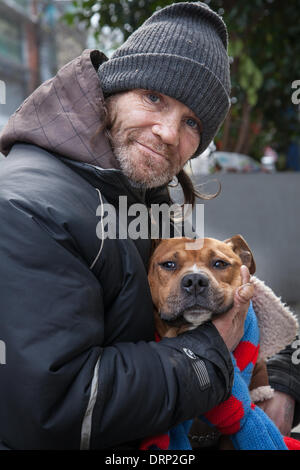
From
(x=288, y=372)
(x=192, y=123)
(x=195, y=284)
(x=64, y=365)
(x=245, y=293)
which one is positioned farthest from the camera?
(x=288, y=372)

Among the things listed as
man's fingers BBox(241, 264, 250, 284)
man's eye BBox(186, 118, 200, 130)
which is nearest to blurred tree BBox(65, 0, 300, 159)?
man's eye BBox(186, 118, 200, 130)

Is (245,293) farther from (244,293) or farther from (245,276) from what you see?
(245,276)

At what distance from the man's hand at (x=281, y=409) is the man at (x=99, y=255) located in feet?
1.76

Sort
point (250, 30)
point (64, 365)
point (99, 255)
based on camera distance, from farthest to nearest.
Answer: point (250, 30), point (99, 255), point (64, 365)

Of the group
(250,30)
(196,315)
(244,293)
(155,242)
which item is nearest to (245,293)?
(244,293)

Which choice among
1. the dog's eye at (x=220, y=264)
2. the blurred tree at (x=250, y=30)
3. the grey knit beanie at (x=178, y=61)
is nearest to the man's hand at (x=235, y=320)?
the dog's eye at (x=220, y=264)

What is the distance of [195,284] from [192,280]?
0.02 meters

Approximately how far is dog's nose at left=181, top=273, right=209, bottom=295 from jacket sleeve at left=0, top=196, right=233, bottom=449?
0.47 metres

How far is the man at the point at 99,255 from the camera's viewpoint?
3.78ft

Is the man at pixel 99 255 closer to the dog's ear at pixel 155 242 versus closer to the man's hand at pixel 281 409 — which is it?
the dog's ear at pixel 155 242

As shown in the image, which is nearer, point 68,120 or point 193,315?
point 68,120

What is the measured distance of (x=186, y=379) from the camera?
1.29m

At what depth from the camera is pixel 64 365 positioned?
1.15m

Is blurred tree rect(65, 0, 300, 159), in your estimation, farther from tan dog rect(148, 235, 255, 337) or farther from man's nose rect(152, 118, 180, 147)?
tan dog rect(148, 235, 255, 337)
